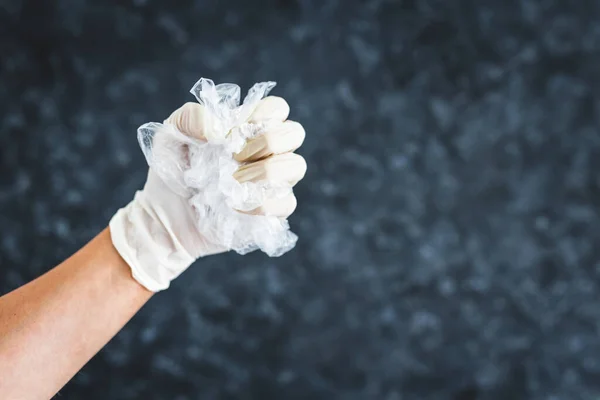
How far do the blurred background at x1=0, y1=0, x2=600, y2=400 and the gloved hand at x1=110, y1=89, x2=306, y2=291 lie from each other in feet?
1.33

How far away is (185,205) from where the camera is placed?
89cm

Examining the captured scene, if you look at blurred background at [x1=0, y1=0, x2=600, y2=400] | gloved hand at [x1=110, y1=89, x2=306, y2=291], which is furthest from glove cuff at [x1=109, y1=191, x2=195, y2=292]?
blurred background at [x1=0, y1=0, x2=600, y2=400]

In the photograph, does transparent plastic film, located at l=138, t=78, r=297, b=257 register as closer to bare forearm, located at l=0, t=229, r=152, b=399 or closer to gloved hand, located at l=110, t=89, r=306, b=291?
gloved hand, located at l=110, t=89, r=306, b=291

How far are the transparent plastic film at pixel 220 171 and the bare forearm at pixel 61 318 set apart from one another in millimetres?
116

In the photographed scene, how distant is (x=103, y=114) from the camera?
1.27 metres

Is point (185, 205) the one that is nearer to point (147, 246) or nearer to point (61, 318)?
point (147, 246)

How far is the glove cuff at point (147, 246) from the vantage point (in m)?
0.85

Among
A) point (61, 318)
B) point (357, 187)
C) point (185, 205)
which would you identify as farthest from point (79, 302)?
Answer: point (357, 187)

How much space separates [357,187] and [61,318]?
2.14ft

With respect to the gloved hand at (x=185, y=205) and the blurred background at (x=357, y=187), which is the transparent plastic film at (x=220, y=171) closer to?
the gloved hand at (x=185, y=205)

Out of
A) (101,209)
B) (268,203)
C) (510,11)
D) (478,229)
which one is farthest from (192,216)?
(510,11)

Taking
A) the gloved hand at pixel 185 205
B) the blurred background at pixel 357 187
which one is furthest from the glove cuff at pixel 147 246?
the blurred background at pixel 357 187

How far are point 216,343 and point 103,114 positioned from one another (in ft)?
1.56

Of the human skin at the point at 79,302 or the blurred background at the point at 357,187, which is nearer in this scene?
the human skin at the point at 79,302
